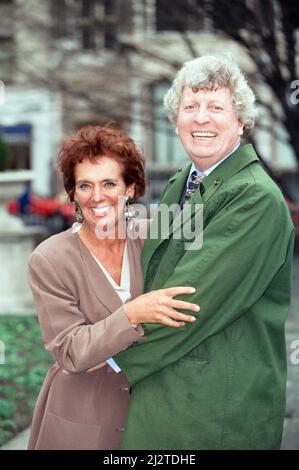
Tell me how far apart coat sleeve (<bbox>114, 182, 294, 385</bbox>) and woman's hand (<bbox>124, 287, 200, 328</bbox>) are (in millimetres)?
22

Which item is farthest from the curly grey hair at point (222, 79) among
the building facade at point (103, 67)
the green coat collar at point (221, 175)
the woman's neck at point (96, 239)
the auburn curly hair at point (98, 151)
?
the building facade at point (103, 67)

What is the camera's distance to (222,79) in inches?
92.0

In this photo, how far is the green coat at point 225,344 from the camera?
7.05 feet

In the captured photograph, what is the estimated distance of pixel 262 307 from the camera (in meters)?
2.22

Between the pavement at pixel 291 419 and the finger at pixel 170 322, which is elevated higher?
the finger at pixel 170 322

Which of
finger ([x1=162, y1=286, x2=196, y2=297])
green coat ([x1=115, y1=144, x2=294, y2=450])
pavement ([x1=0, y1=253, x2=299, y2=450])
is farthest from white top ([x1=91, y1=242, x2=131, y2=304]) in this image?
pavement ([x1=0, y1=253, x2=299, y2=450])

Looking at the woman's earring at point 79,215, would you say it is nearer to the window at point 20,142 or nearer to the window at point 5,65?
the window at point 5,65

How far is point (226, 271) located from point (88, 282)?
17.9 inches

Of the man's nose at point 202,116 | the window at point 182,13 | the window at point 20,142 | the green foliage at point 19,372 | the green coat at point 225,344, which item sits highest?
the window at point 182,13

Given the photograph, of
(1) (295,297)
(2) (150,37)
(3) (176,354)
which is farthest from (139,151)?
(2) (150,37)

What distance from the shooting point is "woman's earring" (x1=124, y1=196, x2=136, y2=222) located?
2.53 m

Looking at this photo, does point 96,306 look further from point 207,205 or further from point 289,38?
point 289,38

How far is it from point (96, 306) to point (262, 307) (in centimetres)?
48

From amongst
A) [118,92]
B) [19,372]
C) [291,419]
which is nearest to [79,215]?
[291,419]
